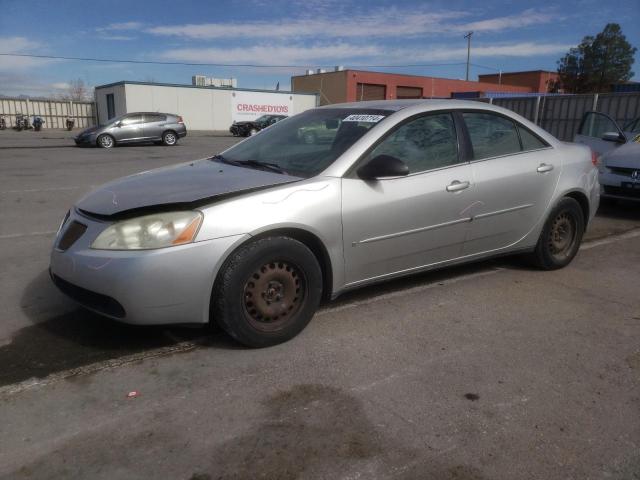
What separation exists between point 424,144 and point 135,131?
2032cm

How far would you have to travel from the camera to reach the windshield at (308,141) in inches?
144

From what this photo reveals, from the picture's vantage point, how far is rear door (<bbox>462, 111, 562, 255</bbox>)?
413cm

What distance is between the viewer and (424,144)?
393 centimetres

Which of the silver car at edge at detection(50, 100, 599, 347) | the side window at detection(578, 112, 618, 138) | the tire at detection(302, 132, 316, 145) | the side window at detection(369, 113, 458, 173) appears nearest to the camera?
the silver car at edge at detection(50, 100, 599, 347)

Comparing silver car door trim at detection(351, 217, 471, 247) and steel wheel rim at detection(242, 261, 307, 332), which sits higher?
silver car door trim at detection(351, 217, 471, 247)

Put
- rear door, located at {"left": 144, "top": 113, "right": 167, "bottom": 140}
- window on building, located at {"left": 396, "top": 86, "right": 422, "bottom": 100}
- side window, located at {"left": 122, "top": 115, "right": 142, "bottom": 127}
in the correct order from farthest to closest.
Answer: window on building, located at {"left": 396, "top": 86, "right": 422, "bottom": 100} < rear door, located at {"left": 144, "top": 113, "right": 167, "bottom": 140} < side window, located at {"left": 122, "top": 115, "right": 142, "bottom": 127}

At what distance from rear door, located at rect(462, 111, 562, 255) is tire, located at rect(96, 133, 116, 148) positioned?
19482mm

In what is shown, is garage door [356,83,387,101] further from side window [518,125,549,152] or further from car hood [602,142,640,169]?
side window [518,125,549,152]

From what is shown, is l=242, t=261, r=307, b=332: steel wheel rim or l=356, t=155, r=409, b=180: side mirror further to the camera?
l=356, t=155, r=409, b=180: side mirror

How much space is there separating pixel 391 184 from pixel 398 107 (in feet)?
2.29

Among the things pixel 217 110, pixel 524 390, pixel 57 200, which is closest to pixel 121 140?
pixel 57 200

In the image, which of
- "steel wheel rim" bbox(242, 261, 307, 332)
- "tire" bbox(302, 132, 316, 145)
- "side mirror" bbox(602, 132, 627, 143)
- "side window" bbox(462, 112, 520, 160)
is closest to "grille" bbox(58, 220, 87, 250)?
"steel wheel rim" bbox(242, 261, 307, 332)

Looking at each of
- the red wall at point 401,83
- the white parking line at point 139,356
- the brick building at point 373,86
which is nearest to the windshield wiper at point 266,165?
the white parking line at point 139,356

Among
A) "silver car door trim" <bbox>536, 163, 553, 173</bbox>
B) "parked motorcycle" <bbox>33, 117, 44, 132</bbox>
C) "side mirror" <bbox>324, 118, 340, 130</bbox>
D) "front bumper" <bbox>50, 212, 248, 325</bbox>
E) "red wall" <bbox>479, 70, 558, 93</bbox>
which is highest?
"red wall" <bbox>479, 70, 558, 93</bbox>
